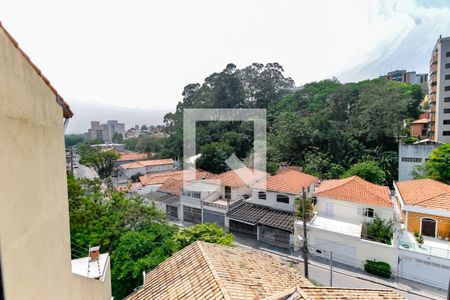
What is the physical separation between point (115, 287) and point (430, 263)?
14.1 m

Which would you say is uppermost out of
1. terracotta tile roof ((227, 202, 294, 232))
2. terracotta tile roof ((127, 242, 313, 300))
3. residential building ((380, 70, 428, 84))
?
residential building ((380, 70, 428, 84))

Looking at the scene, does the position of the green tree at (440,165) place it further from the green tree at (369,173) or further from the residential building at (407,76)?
the residential building at (407,76)

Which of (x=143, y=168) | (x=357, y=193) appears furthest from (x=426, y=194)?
(x=143, y=168)

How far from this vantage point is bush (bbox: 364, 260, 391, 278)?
12.8 meters

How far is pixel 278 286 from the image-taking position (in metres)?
6.79

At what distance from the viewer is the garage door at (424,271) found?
1183cm

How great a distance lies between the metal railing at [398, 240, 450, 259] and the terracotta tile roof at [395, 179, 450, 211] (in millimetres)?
2496

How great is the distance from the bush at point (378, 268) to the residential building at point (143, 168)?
32.9 metres

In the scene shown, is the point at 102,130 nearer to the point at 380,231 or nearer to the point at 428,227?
the point at 380,231

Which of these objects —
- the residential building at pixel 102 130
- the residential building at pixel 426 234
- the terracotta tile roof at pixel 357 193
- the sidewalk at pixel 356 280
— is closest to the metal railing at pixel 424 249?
the residential building at pixel 426 234

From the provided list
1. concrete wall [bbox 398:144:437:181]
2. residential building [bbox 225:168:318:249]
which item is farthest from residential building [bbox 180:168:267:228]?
concrete wall [bbox 398:144:437:181]

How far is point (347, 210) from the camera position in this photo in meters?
15.6

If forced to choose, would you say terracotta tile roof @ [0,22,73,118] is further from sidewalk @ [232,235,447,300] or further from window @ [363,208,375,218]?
window @ [363,208,375,218]

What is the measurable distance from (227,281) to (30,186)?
5.50m
